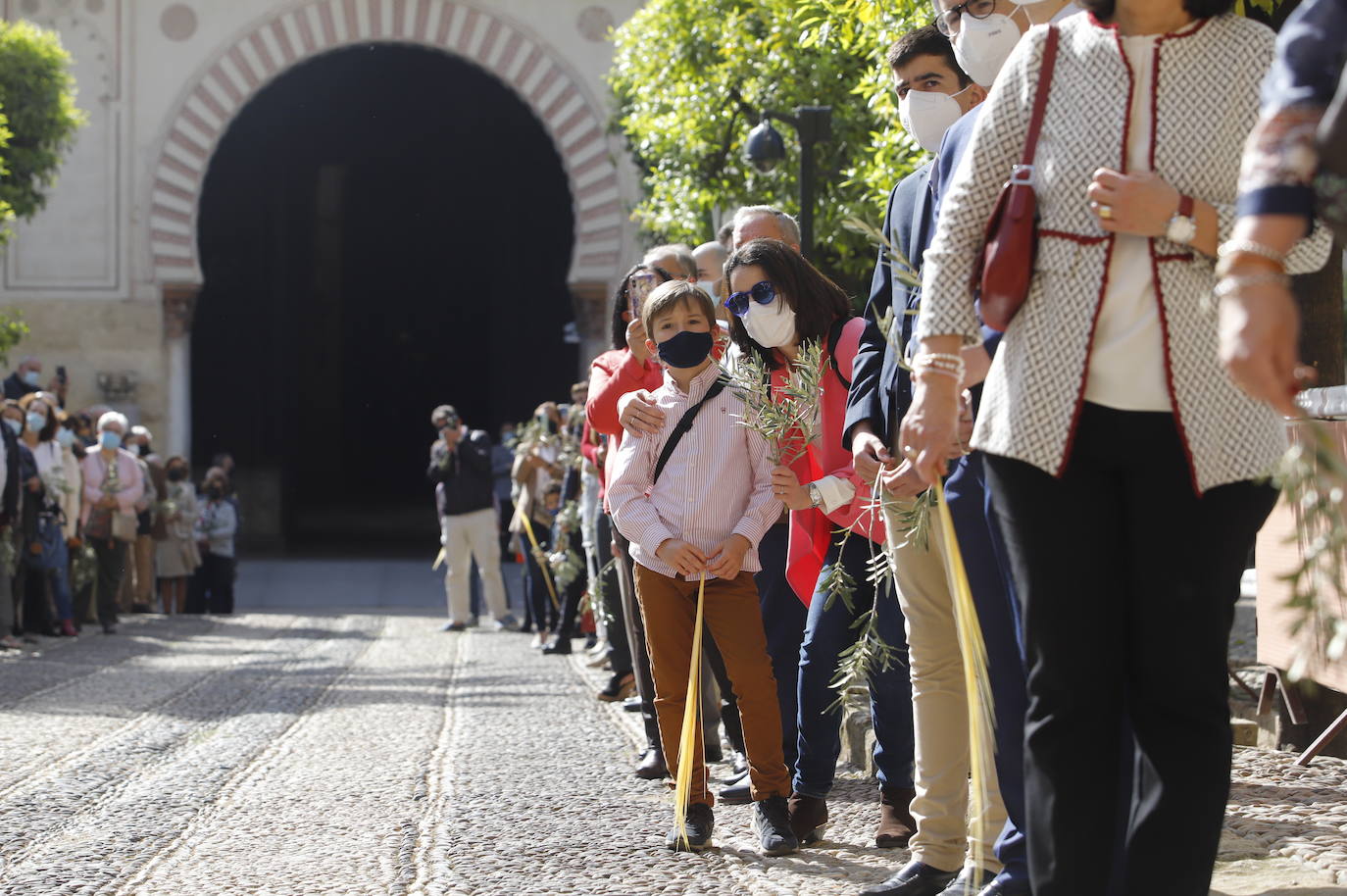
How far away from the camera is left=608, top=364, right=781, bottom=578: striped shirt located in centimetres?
503

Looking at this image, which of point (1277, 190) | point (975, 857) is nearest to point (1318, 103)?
point (1277, 190)

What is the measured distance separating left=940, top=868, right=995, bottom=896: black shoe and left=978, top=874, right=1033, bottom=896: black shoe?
0.08 ft

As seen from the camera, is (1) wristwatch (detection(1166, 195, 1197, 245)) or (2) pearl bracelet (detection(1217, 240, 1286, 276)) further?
(1) wristwatch (detection(1166, 195, 1197, 245))

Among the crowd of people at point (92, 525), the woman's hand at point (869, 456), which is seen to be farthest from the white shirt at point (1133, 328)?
the crowd of people at point (92, 525)

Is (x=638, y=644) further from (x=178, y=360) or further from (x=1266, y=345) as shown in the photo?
(x=178, y=360)

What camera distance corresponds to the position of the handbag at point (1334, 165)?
7.16 feet

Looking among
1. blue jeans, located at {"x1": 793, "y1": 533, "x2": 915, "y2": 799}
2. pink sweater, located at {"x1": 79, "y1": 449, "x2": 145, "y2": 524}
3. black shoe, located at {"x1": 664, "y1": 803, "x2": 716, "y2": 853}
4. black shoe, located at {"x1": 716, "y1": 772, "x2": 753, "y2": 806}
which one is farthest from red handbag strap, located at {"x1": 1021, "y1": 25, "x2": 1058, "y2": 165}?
pink sweater, located at {"x1": 79, "y1": 449, "x2": 145, "y2": 524}

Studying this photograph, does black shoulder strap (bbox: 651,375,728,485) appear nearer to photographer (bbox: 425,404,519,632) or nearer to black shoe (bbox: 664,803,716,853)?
black shoe (bbox: 664,803,716,853)

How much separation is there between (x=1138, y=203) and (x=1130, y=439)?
35 cm

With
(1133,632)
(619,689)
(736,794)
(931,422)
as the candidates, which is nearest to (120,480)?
(619,689)

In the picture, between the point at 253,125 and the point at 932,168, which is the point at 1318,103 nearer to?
the point at 932,168

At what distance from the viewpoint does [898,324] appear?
407 centimetres

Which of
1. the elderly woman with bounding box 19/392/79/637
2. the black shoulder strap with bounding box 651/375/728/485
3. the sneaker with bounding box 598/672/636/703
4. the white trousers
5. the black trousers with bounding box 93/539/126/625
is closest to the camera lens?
the black shoulder strap with bounding box 651/375/728/485

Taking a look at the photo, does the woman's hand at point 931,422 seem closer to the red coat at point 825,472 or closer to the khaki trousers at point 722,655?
the red coat at point 825,472
